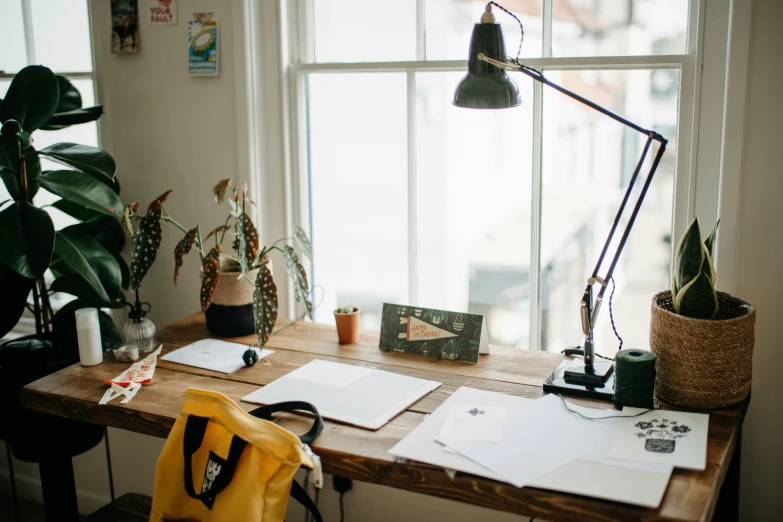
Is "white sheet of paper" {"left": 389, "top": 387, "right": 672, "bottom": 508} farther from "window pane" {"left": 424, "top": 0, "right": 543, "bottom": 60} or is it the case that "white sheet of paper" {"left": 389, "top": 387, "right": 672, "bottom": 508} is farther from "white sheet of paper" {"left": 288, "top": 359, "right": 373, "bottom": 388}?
"window pane" {"left": 424, "top": 0, "right": 543, "bottom": 60}

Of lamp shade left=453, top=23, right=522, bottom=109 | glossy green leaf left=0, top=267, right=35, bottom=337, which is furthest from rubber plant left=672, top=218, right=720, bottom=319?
glossy green leaf left=0, top=267, right=35, bottom=337

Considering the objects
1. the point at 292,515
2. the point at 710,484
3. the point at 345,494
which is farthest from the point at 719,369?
the point at 292,515

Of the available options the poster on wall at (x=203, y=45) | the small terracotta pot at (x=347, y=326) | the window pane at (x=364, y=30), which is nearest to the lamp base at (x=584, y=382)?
the small terracotta pot at (x=347, y=326)

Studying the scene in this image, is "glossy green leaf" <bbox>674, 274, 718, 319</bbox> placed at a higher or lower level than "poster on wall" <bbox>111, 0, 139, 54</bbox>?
lower

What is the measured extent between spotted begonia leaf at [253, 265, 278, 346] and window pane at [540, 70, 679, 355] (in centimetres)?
75

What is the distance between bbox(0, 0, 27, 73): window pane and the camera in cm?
276

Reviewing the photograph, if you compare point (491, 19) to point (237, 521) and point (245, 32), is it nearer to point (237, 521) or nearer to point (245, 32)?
point (245, 32)

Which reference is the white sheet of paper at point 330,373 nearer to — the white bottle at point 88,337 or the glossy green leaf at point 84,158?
the white bottle at point 88,337

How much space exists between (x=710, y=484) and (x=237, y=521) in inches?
33.1

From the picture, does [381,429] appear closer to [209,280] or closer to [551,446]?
[551,446]

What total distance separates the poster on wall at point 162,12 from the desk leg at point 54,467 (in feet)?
4.01

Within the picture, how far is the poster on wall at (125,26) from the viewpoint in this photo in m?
2.36

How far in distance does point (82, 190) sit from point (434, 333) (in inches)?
40.0

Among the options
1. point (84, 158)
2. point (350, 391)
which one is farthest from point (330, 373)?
point (84, 158)
